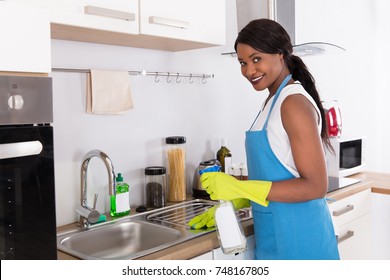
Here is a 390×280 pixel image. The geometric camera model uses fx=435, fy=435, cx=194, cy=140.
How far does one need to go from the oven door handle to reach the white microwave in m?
1.60

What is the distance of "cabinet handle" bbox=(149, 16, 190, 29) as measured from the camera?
157 cm

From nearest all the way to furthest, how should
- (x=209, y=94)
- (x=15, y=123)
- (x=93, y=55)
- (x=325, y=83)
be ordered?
1. (x=15, y=123)
2. (x=93, y=55)
3. (x=209, y=94)
4. (x=325, y=83)

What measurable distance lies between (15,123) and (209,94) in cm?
145

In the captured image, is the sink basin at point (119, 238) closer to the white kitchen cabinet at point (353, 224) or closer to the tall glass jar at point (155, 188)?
the tall glass jar at point (155, 188)

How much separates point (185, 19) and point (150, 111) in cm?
52

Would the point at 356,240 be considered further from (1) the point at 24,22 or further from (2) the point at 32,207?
(1) the point at 24,22

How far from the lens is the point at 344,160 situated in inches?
104

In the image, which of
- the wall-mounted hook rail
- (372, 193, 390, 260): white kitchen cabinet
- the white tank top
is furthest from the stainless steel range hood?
(372, 193, 390, 260): white kitchen cabinet

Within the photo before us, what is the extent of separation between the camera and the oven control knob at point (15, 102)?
100 centimetres

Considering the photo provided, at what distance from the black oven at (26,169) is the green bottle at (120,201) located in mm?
704

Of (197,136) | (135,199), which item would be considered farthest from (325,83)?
(135,199)

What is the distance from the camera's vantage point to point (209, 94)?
2.36 meters

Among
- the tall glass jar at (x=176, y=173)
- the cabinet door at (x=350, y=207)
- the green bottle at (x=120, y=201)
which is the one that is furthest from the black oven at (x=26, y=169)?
the cabinet door at (x=350, y=207)

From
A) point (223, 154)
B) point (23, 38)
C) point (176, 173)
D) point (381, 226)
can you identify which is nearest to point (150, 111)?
point (176, 173)
